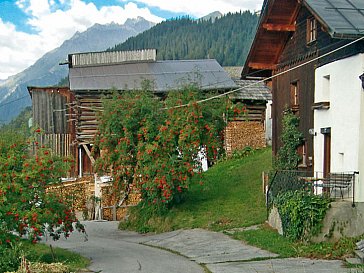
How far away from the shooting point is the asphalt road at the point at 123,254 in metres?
16.1

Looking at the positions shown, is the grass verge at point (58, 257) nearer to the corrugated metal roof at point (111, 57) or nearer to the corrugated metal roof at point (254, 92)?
the corrugated metal roof at point (254, 92)

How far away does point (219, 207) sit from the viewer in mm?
25281

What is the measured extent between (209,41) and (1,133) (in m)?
99.4

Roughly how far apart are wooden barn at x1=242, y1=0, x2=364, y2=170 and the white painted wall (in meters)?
0.39

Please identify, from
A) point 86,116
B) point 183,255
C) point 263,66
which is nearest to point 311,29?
point 263,66

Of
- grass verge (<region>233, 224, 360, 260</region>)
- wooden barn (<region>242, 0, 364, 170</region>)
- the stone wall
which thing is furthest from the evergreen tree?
the stone wall

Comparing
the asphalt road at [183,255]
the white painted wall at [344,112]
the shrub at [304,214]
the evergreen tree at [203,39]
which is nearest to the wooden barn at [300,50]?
the white painted wall at [344,112]

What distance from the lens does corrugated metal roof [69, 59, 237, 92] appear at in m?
39.0

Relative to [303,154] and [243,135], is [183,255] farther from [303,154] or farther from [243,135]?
[243,135]

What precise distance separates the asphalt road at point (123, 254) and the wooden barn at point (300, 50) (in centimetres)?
673

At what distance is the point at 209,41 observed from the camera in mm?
114938

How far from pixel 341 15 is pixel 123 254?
33.5ft

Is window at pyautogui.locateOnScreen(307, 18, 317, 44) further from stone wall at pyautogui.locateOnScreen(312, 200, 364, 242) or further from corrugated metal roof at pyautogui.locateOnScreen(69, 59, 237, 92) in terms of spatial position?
corrugated metal roof at pyautogui.locateOnScreen(69, 59, 237, 92)

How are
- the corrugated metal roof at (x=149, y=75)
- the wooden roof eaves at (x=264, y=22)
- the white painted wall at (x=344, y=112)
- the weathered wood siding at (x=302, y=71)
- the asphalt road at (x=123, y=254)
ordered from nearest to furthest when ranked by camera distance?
the asphalt road at (x=123, y=254) < the white painted wall at (x=344, y=112) < the weathered wood siding at (x=302, y=71) < the wooden roof eaves at (x=264, y=22) < the corrugated metal roof at (x=149, y=75)
